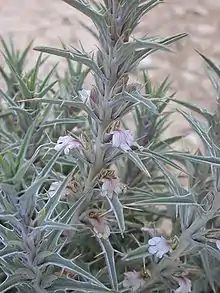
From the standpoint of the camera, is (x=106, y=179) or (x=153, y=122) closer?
(x=106, y=179)

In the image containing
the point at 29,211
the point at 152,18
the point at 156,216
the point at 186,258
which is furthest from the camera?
the point at 152,18

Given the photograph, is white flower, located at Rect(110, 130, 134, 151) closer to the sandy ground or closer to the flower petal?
the flower petal

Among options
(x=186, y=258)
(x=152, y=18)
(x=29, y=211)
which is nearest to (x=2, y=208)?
(x=29, y=211)

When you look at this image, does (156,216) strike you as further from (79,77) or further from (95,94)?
(95,94)

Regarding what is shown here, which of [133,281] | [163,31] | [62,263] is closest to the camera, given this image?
[62,263]

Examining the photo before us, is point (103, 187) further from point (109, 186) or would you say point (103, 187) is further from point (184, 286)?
point (184, 286)

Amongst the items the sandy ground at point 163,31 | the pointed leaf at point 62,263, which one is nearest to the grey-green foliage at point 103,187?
the pointed leaf at point 62,263

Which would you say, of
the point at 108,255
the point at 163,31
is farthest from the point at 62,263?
the point at 163,31
